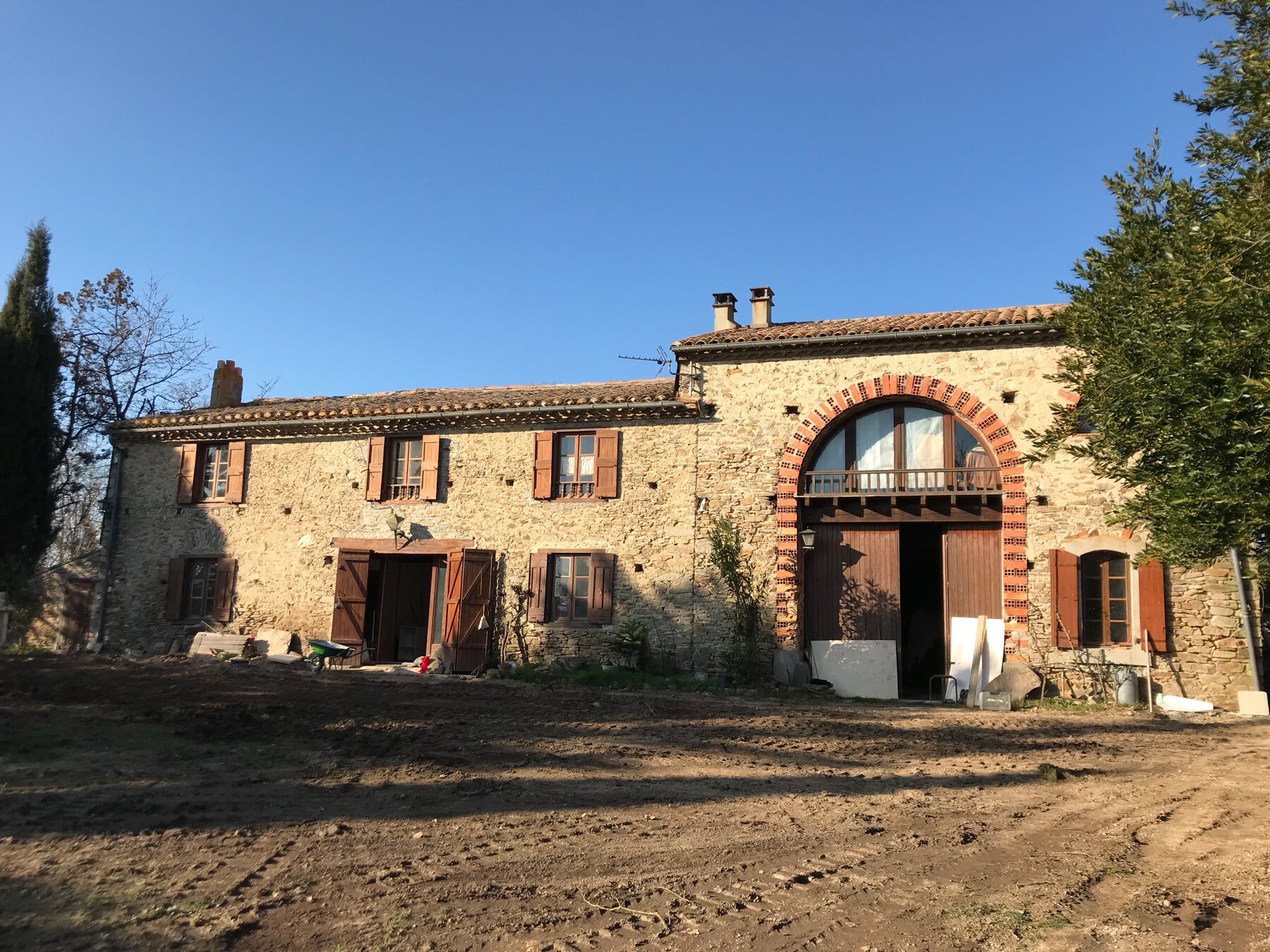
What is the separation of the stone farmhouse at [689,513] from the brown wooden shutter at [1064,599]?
3 cm

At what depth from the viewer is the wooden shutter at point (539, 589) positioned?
15.8 metres

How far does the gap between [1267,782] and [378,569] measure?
1464 centimetres

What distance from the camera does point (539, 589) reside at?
52.0 ft

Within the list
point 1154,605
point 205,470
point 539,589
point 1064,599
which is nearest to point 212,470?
point 205,470

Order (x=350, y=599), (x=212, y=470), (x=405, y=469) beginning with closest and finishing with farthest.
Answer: (x=350, y=599)
(x=405, y=469)
(x=212, y=470)

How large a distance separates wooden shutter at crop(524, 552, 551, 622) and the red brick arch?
4.08m

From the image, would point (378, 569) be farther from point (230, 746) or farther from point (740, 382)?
point (230, 746)

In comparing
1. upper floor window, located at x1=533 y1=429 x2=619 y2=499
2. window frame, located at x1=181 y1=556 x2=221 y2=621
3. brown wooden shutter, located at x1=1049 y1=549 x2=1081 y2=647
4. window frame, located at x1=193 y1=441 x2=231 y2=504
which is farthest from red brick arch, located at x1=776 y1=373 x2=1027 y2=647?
window frame, located at x1=193 y1=441 x2=231 y2=504

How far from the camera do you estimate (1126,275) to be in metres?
10.1

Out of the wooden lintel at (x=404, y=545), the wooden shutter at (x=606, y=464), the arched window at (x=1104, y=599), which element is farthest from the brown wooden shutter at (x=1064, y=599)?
the wooden lintel at (x=404, y=545)

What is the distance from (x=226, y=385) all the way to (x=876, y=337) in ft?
49.0

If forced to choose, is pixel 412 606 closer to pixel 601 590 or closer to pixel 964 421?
pixel 601 590

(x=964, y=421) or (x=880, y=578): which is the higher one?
(x=964, y=421)

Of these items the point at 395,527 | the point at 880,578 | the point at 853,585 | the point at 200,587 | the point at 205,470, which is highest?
the point at 205,470
